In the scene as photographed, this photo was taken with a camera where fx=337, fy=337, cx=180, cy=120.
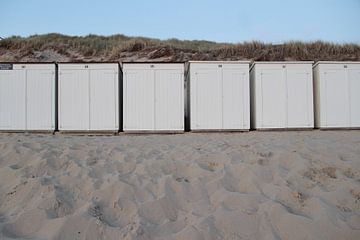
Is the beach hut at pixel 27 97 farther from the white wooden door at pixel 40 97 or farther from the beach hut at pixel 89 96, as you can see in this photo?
the beach hut at pixel 89 96

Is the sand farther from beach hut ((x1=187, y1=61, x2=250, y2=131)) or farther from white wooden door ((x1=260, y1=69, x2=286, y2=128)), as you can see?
white wooden door ((x1=260, y1=69, x2=286, y2=128))

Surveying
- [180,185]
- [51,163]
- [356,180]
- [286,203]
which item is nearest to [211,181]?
[180,185]

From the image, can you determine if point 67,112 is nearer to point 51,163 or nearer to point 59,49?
point 51,163

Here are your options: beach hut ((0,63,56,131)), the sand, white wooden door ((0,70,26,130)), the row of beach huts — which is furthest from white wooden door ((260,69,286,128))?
white wooden door ((0,70,26,130))

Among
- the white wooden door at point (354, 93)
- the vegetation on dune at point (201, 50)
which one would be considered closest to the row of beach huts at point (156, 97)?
the white wooden door at point (354, 93)

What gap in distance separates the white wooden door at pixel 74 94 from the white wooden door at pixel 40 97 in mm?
267

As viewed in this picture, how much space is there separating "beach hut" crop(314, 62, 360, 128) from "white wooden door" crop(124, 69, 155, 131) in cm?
482

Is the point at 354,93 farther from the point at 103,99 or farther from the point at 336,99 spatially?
the point at 103,99

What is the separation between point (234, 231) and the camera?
2641mm

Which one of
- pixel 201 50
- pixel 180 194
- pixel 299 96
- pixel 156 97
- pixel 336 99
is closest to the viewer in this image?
pixel 180 194

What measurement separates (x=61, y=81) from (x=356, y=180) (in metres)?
7.96

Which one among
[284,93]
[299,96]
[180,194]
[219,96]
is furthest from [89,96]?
[180,194]

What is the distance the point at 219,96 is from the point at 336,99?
11.1 feet

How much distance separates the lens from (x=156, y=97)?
9.44 metres
